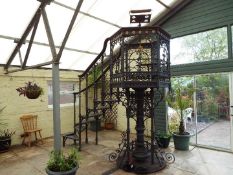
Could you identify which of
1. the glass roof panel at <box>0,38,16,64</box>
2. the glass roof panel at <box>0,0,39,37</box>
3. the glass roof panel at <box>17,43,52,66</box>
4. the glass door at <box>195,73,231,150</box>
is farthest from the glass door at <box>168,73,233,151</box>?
the glass roof panel at <box>0,38,16,64</box>

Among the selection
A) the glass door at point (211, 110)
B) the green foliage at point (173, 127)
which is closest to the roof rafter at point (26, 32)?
the glass door at point (211, 110)

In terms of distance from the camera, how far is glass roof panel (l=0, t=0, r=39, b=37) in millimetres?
4059

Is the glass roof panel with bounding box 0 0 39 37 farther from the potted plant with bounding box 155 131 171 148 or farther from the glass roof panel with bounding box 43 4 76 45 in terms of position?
the potted plant with bounding box 155 131 171 148

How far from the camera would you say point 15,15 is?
14.0ft

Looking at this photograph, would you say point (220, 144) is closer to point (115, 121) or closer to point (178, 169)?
point (178, 169)

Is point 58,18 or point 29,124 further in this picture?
point 29,124

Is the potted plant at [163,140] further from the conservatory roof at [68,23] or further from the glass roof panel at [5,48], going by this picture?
the glass roof panel at [5,48]

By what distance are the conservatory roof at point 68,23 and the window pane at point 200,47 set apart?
111cm

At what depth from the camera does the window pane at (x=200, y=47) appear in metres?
5.07

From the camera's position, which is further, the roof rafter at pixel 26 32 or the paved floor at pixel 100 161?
the roof rafter at pixel 26 32

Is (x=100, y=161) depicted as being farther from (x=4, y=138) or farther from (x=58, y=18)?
(x=58, y=18)

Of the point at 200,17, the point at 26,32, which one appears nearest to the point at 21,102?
the point at 26,32

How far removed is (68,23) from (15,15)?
48.9 inches

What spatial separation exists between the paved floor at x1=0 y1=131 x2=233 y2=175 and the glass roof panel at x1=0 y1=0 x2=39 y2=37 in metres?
2.94
